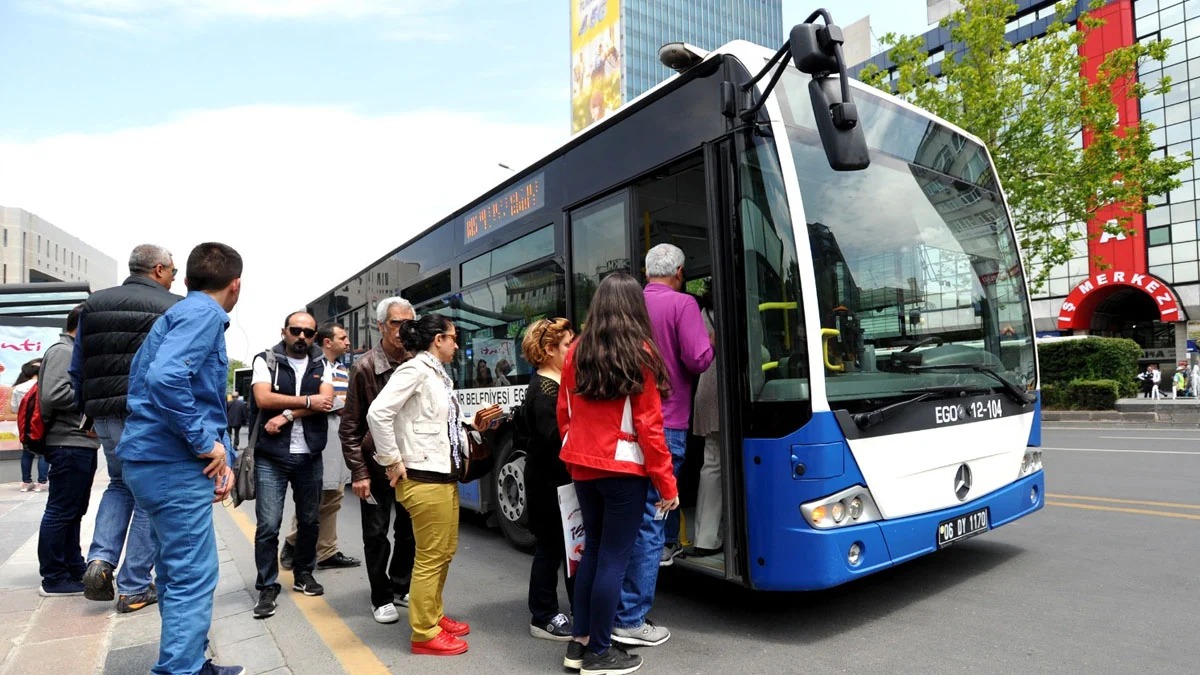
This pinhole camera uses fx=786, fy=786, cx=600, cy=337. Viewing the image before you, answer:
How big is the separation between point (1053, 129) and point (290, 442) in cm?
2116

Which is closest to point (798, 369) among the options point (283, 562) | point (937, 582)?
point (937, 582)

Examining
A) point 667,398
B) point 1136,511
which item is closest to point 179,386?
point 667,398

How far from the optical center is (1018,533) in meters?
5.99

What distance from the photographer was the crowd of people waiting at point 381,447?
10.6 feet

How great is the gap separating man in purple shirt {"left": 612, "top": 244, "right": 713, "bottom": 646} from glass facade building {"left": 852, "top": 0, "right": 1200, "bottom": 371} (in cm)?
3731

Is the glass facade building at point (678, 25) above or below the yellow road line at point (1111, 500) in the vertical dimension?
above

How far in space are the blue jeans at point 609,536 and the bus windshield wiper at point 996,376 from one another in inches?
70.7

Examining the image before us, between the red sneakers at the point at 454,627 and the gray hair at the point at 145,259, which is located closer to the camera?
the red sneakers at the point at 454,627

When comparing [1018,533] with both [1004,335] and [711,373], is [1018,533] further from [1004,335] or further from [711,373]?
[711,373]

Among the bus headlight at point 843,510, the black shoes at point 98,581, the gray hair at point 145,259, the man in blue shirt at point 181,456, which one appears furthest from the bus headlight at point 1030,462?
the black shoes at point 98,581

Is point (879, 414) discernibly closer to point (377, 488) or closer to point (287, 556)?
point (377, 488)

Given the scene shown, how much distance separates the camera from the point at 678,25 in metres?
97.4

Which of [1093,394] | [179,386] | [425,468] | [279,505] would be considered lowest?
[1093,394]

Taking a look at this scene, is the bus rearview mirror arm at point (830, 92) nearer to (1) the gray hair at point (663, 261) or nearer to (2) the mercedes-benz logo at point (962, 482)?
(1) the gray hair at point (663, 261)
